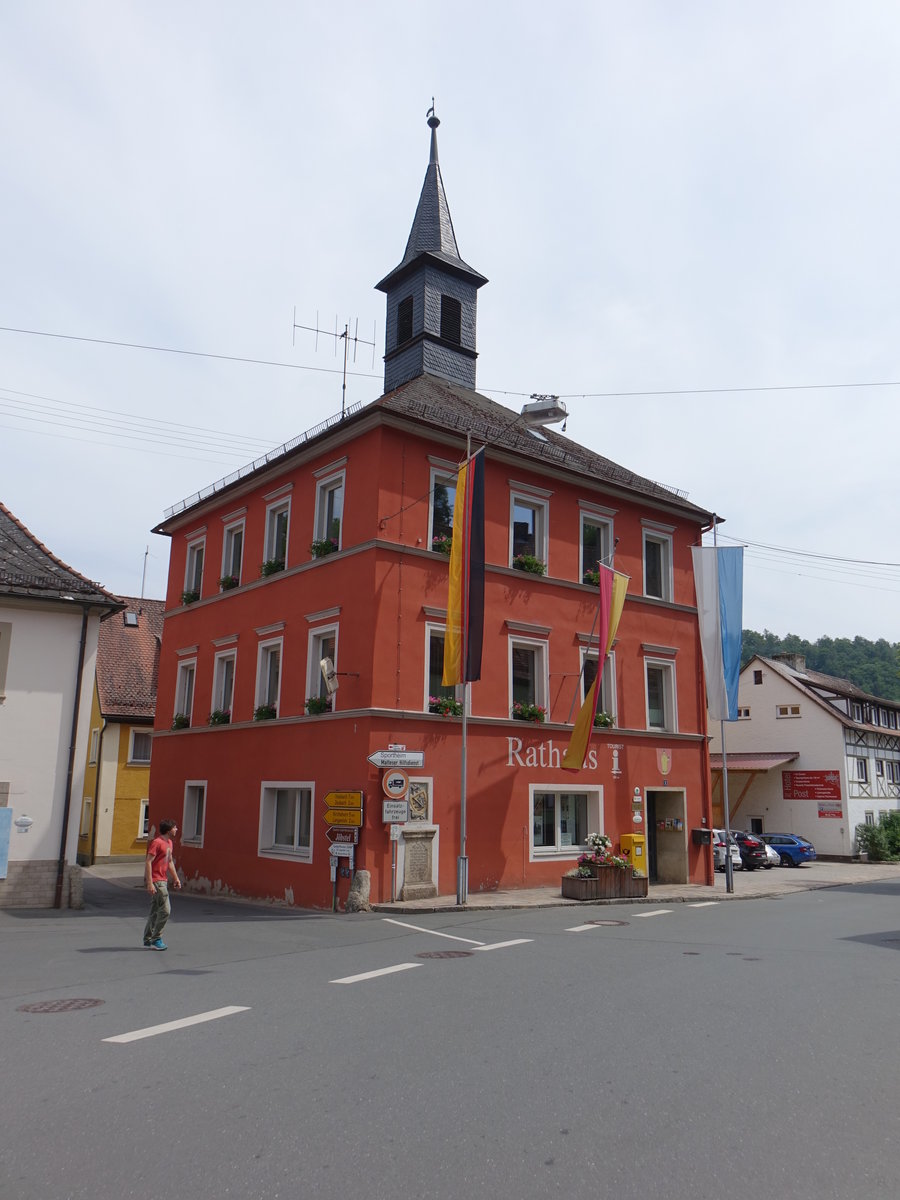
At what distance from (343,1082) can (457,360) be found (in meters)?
25.4

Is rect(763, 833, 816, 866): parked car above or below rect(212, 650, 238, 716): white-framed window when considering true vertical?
below

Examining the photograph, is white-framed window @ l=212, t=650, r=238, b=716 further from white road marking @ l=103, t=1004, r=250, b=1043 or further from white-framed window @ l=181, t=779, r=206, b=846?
white road marking @ l=103, t=1004, r=250, b=1043

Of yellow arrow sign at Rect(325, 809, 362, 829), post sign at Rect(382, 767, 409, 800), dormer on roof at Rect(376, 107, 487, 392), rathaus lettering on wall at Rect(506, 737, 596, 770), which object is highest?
dormer on roof at Rect(376, 107, 487, 392)

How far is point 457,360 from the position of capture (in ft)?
95.8

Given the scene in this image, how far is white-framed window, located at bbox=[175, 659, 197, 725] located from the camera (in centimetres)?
2764

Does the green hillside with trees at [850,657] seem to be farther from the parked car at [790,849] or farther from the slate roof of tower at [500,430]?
the slate roof of tower at [500,430]

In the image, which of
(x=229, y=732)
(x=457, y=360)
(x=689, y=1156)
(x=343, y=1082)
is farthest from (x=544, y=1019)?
(x=457, y=360)

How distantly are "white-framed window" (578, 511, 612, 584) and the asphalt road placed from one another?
44.5ft

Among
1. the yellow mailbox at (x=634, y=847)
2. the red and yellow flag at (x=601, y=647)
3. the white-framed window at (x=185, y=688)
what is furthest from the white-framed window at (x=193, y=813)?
the yellow mailbox at (x=634, y=847)

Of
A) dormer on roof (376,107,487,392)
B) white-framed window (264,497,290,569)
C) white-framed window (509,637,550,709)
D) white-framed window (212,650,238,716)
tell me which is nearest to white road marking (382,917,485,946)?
white-framed window (509,637,550,709)

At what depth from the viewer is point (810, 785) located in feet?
155

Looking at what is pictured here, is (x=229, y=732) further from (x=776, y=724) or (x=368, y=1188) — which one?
(x=776, y=724)

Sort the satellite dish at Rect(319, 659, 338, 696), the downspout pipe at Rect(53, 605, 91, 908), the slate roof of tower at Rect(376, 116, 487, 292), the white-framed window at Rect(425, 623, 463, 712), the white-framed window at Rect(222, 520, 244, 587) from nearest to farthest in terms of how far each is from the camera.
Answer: the downspout pipe at Rect(53, 605, 91, 908) → the satellite dish at Rect(319, 659, 338, 696) → the white-framed window at Rect(425, 623, 463, 712) → the white-framed window at Rect(222, 520, 244, 587) → the slate roof of tower at Rect(376, 116, 487, 292)

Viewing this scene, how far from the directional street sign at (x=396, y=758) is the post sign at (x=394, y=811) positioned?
0.75m
